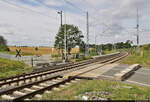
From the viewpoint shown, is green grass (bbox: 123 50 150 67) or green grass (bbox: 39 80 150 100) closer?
green grass (bbox: 39 80 150 100)

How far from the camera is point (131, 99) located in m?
5.73

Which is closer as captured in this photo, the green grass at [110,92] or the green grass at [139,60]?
the green grass at [110,92]

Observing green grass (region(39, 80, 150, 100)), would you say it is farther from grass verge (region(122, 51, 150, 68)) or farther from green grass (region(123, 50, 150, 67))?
green grass (region(123, 50, 150, 67))

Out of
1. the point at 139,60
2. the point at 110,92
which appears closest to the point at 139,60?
the point at 139,60

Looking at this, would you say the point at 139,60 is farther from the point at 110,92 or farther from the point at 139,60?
the point at 110,92

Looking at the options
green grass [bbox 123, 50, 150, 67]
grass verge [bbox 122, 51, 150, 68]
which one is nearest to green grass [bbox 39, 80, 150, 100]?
grass verge [bbox 122, 51, 150, 68]

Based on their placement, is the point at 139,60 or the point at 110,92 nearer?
the point at 110,92

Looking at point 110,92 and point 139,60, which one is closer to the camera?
point 110,92

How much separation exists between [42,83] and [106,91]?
4305 millimetres

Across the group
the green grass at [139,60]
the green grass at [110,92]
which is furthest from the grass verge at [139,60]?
the green grass at [110,92]

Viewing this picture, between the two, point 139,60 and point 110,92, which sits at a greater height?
point 110,92

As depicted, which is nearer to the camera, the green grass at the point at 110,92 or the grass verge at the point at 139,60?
the green grass at the point at 110,92

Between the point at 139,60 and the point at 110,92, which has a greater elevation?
the point at 110,92

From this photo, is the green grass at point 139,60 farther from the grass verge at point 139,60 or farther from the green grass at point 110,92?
the green grass at point 110,92
